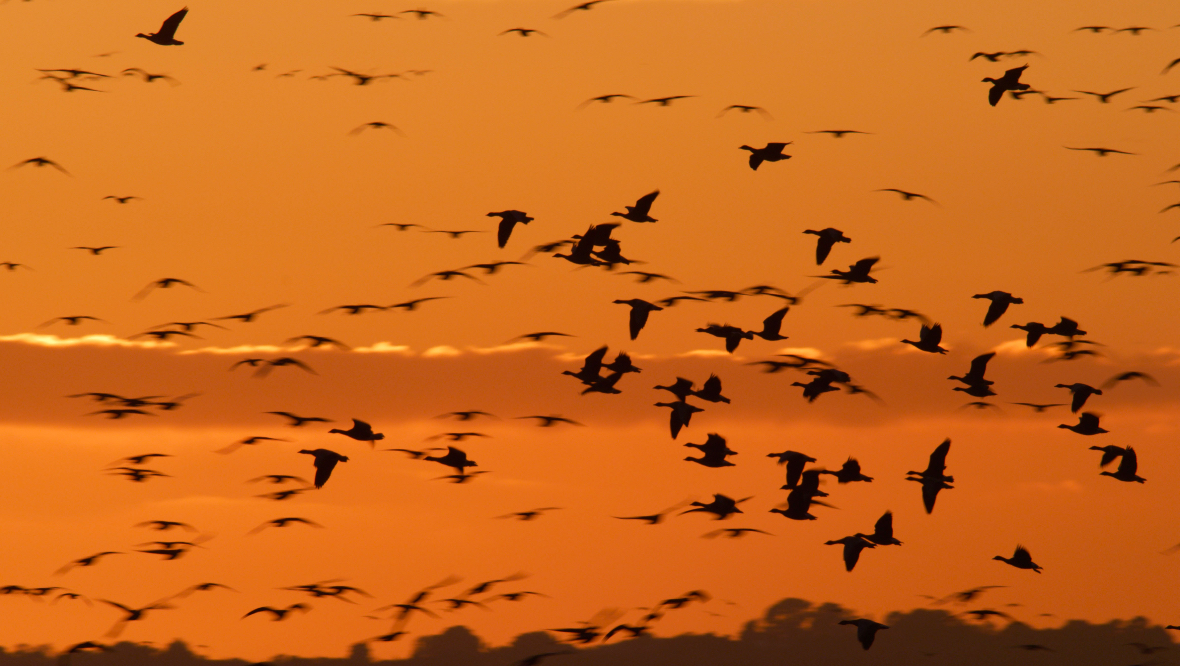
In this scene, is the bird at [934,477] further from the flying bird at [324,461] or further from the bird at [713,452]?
the flying bird at [324,461]

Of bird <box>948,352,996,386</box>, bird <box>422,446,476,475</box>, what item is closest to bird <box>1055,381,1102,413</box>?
bird <box>948,352,996,386</box>

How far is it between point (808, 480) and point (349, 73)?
2726cm

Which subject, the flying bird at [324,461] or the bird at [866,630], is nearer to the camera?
the flying bird at [324,461]

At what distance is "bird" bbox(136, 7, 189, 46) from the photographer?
6731 cm

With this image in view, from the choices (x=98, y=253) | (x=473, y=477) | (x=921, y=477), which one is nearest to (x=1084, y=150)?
(x=921, y=477)

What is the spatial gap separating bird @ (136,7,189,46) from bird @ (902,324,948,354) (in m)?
32.1

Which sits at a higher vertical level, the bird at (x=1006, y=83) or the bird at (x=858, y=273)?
the bird at (x=1006, y=83)

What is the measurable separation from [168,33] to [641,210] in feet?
66.8

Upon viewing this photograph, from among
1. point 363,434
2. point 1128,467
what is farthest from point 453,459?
point 1128,467

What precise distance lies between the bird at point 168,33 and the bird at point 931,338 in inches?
1264

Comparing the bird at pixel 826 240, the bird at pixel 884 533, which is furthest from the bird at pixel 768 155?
the bird at pixel 884 533

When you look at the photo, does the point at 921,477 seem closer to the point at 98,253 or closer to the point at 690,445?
the point at 690,445

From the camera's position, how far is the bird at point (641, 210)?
66.5 meters

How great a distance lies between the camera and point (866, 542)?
217 feet
